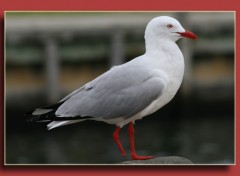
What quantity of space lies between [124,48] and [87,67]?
255 mm

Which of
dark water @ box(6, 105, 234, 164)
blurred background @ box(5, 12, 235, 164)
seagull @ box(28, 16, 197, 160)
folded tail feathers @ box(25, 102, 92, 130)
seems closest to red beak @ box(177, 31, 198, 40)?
seagull @ box(28, 16, 197, 160)

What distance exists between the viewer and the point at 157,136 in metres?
6.96

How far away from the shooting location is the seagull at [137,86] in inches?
250

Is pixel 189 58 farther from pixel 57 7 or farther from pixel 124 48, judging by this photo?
pixel 57 7

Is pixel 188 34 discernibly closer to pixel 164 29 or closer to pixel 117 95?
pixel 164 29

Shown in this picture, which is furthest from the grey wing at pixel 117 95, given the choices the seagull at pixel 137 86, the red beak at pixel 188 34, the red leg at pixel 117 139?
the red beak at pixel 188 34

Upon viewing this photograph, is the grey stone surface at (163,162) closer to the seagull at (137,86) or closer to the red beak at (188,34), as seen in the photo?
the seagull at (137,86)

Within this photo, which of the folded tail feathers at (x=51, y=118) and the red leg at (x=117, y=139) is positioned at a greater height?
the folded tail feathers at (x=51, y=118)

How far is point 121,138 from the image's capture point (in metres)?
6.71

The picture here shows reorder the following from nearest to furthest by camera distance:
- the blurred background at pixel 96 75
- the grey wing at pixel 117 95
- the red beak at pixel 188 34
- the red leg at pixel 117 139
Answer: the grey wing at pixel 117 95, the red beak at pixel 188 34, the red leg at pixel 117 139, the blurred background at pixel 96 75

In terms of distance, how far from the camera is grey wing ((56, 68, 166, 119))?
6.33 metres

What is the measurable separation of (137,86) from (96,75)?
481 mm

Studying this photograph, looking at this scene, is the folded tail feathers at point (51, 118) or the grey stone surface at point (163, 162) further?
the grey stone surface at point (163, 162)

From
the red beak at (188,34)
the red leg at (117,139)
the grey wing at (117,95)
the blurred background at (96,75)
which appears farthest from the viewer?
the blurred background at (96,75)
